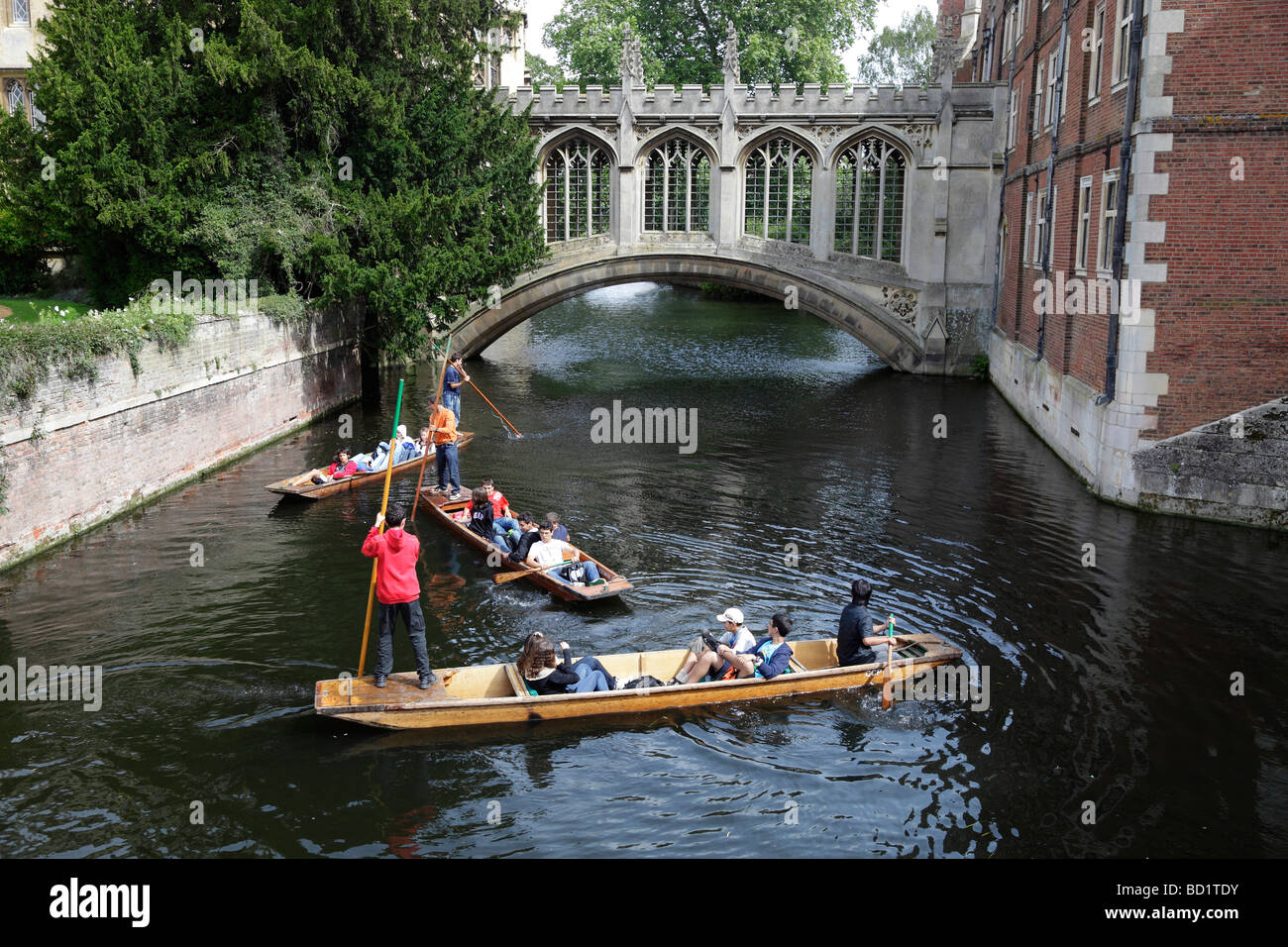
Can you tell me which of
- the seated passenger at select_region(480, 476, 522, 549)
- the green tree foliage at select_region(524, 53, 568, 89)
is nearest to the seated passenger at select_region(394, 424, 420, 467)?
the seated passenger at select_region(480, 476, 522, 549)

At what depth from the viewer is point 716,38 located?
42219 mm

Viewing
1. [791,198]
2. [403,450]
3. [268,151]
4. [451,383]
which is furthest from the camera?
[791,198]

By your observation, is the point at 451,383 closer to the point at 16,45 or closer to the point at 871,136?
the point at 871,136

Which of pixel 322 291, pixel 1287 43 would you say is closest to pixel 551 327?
pixel 322 291

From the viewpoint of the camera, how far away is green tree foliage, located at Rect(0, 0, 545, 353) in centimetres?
1998

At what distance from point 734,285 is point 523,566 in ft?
57.5

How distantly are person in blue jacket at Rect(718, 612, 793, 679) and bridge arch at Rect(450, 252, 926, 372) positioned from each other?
760 inches

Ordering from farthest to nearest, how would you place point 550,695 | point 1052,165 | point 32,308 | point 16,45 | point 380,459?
point 16,45 < point 32,308 < point 1052,165 < point 380,459 < point 550,695

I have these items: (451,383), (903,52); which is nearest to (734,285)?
(451,383)

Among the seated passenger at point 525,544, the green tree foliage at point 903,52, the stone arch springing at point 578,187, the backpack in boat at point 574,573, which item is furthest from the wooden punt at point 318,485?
the green tree foliage at point 903,52

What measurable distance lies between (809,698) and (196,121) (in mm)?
18144

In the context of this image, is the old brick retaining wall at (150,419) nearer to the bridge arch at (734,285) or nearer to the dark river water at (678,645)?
the dark river water at (678,645)

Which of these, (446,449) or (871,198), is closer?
(446,449)
